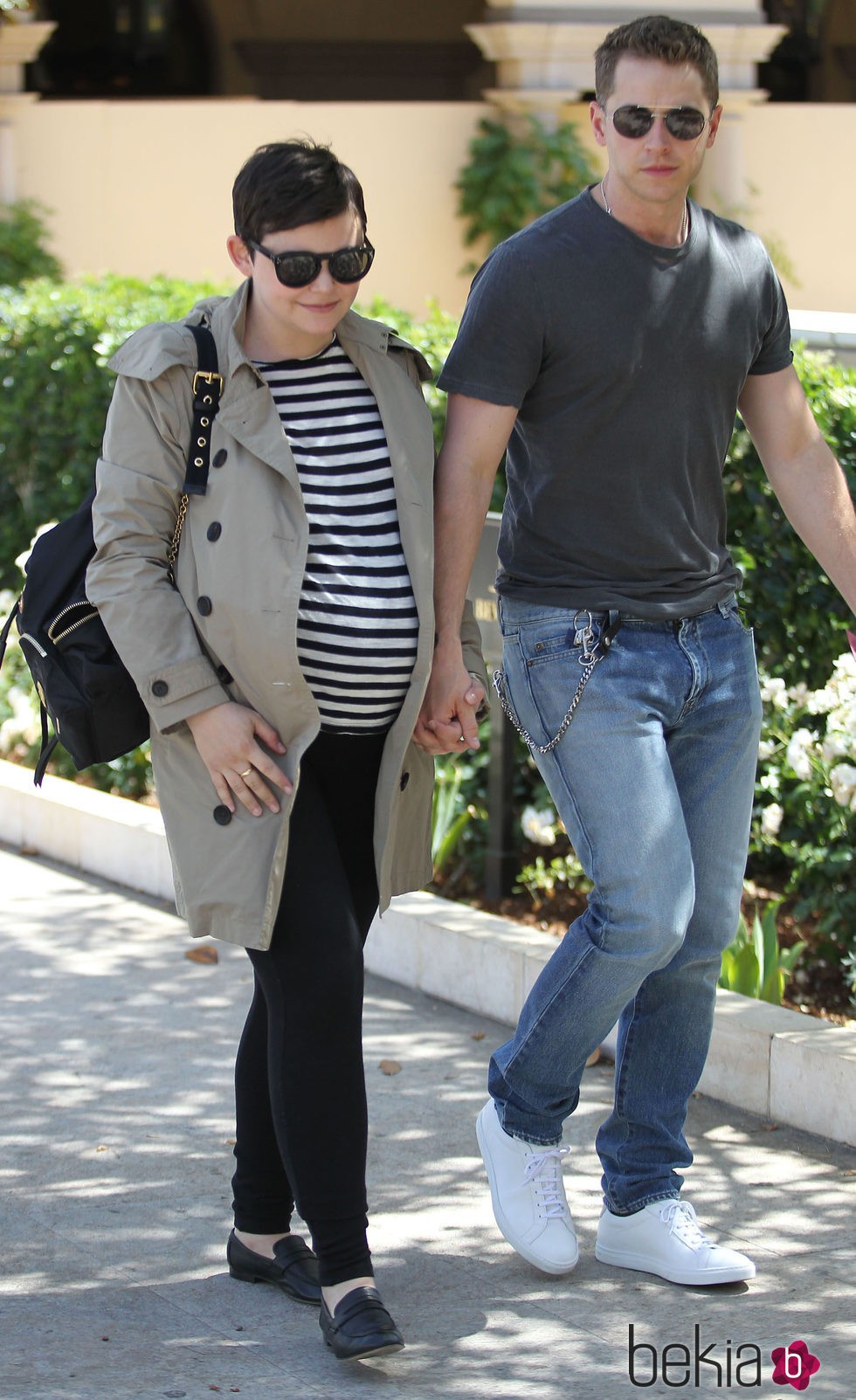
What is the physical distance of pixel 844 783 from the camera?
4672 millimetres

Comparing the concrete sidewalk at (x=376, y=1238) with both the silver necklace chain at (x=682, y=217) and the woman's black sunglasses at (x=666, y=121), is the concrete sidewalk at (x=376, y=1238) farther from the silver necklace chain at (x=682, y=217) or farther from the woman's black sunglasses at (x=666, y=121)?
the woman's black sunglasses at (x=666, y=121)

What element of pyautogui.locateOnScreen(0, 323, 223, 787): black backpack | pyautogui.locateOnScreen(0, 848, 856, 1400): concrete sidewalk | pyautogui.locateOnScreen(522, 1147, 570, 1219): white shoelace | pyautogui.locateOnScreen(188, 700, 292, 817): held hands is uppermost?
pyautogui.locateOnScreen(0, 323, 223, 787): black backpack

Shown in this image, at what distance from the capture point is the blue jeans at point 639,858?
3.30m

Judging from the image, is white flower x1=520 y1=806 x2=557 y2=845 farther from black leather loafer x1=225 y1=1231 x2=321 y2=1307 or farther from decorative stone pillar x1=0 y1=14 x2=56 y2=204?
decorative stone pillar x1=0 y1=14 x2=56 y2=204

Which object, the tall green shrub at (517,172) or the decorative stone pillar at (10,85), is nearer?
the decorative stone pillar at (10,85)

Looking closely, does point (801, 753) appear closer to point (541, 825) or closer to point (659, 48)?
point (541, 825)

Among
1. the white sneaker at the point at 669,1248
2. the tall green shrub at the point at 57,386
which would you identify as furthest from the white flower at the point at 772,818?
the tall green shrub at the point at 57,386

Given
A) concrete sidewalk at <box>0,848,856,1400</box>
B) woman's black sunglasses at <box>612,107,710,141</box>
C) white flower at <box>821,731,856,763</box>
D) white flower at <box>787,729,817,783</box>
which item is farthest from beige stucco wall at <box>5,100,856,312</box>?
woman's black sunglasses at <box>612,107,710,141</box>

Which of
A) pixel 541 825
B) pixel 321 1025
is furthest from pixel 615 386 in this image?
pixel 541 825

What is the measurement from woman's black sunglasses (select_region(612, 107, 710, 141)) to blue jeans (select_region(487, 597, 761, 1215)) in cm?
82

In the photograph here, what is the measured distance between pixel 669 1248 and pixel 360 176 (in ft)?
38.1

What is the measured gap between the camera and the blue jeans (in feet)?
10.8

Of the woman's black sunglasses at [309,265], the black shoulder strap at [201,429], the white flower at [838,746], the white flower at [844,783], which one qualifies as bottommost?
the white flower at [844,783]

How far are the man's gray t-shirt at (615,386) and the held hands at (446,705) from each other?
0.69 feet
